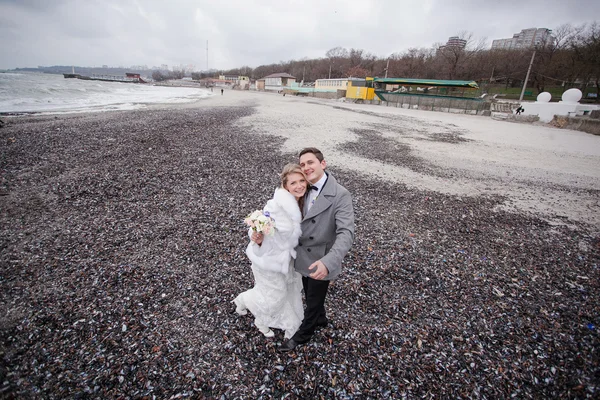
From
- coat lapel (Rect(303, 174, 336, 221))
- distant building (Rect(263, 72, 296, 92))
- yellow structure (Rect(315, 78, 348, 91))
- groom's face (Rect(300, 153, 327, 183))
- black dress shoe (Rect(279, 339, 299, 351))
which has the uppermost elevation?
distant building (Rect(263, 72, 296, 92))

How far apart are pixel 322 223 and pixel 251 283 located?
8.81ft

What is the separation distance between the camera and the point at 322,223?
128 inches

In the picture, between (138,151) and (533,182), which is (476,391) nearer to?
(533,182)

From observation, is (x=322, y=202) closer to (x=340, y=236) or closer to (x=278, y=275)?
(x=340, y=236)

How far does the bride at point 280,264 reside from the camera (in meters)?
3.19

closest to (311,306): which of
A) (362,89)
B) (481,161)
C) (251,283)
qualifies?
(251,283)

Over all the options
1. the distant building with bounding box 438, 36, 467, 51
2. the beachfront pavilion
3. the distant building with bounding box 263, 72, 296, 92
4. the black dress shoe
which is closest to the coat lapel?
the black dress shoe

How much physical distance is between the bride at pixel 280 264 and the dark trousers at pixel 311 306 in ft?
0.60

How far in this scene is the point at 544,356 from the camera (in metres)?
3.99

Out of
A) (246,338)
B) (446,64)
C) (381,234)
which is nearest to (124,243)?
(246,338)

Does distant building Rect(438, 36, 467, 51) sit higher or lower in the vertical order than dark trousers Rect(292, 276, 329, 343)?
higher

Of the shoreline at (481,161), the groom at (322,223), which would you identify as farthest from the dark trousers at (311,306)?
the shoreline at (481,161)

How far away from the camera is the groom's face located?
3.21m

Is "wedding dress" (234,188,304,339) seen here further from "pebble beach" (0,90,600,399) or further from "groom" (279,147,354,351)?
"pebble beach" (0,90,600,399)
